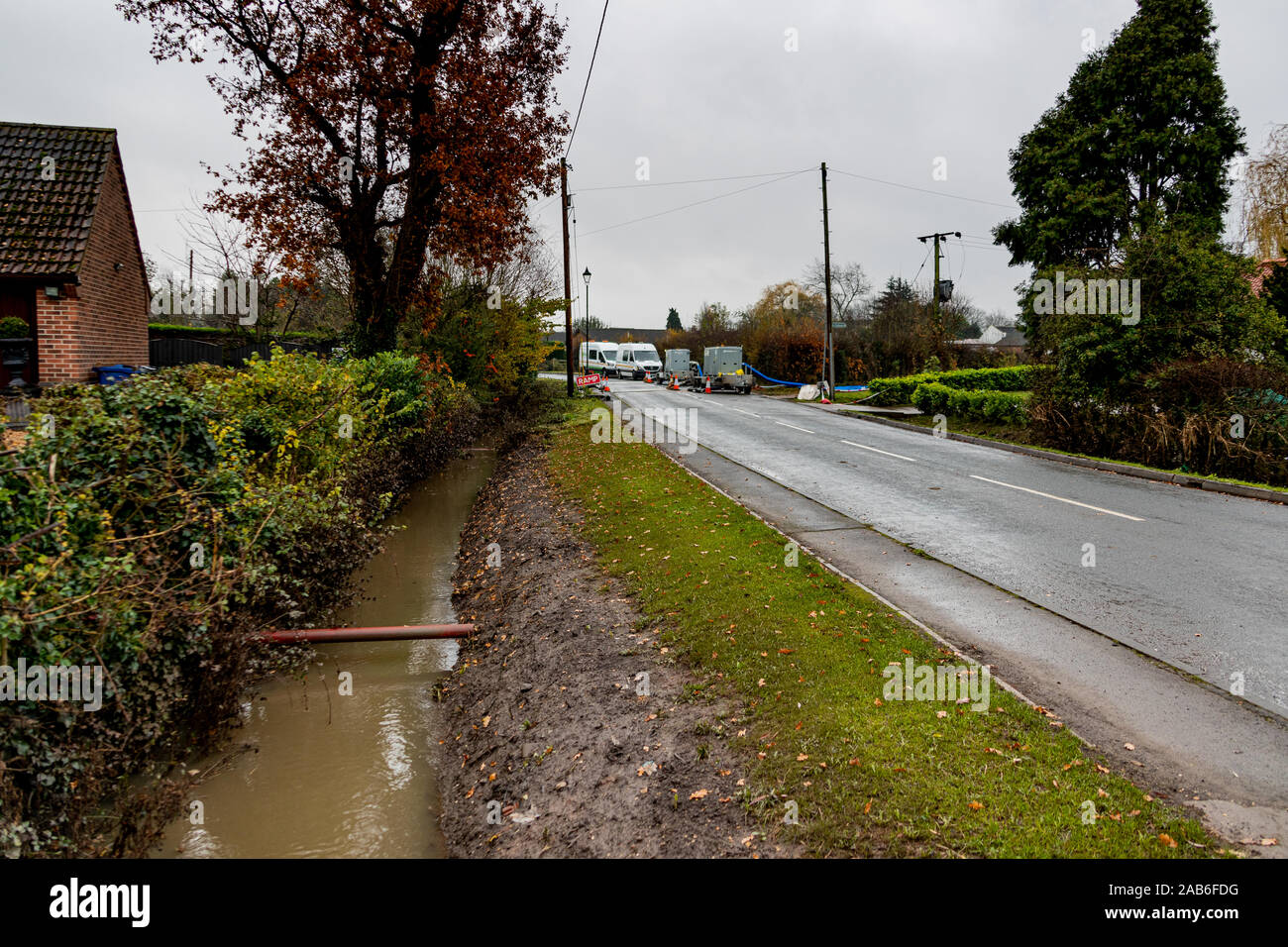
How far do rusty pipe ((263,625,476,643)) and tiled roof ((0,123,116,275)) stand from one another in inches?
508

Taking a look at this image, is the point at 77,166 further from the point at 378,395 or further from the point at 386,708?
the point at 386,708

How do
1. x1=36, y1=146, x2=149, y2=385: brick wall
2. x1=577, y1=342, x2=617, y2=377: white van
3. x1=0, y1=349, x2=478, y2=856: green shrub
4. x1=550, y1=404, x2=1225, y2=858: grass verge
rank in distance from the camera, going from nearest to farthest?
1. x1=550, y1=404, x2=1225, y2=858: grass verge
2. x1=0, y1=349, x2=478, y2=856: green shrub
3. x1=36, y1=146, x2=149, y2=385: brick wall
4. x1=577, y1=342, x2=617, y2=377: white van

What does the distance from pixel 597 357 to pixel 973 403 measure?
135 ft

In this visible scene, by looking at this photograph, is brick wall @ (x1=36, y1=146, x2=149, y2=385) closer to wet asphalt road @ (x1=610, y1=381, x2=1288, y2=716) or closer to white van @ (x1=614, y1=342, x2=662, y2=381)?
wet asphalt road @ (x1=610, y1=381, x2=1288, y2=716)

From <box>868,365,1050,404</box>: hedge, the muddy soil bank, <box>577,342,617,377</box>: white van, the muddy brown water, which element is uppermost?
<box>577,342,617,377</box>: white van

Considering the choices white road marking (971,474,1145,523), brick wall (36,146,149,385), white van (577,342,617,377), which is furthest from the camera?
white van (577,342,617,377)

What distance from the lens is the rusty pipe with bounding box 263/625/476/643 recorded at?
26.8ft

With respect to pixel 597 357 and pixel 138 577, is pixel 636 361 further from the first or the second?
pixel 138 577

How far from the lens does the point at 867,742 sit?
4859mm

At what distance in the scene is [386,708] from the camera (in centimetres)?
784

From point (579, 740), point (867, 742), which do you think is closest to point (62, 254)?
point (579, 740)

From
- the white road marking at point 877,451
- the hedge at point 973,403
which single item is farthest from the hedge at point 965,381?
the white road marking at point 877,451

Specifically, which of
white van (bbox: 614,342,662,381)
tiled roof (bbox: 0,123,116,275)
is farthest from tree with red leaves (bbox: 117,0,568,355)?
white van (bbox: 614,342,662,381)
